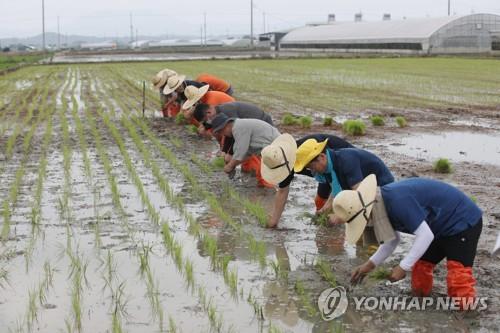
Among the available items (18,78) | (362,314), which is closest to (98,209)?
(362,314)

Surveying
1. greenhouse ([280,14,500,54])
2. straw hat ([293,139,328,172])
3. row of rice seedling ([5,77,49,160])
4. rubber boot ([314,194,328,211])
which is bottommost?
rubber boot ([314,194,328,211])

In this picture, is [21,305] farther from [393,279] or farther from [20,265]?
[393,279]

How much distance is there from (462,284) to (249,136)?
3.38m

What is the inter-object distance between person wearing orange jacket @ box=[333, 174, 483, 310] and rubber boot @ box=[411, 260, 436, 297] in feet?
0.30

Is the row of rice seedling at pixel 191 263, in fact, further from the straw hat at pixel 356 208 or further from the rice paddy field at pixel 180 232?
the straw hat at pixel 356 208

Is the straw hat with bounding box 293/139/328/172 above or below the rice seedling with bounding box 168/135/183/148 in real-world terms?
above

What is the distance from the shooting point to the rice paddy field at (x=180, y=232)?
4.29 m

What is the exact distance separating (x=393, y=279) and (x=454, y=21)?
42264mm

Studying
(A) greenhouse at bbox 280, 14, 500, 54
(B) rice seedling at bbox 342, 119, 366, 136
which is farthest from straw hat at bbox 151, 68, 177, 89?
(A) greenhouse at bbox 280, 14, 500, 54

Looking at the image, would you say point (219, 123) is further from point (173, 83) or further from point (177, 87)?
point (173, 83)

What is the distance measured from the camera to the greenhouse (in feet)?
145

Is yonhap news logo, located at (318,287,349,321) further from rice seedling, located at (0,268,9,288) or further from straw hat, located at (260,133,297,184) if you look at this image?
rice seedling, located at (0,268,9,288)

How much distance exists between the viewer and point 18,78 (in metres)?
26.5

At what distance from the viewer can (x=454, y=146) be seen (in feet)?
33.5
